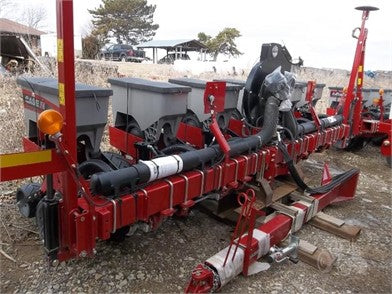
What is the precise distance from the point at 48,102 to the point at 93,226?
780 mm

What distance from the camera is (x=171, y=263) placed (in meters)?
2.71

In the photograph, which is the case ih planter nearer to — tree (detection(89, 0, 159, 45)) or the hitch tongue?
the hitch tongue

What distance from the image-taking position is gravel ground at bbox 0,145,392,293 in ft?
7.91

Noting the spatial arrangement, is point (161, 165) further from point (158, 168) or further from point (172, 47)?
point (172, 47)

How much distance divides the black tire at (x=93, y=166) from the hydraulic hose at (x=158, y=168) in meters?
0.30

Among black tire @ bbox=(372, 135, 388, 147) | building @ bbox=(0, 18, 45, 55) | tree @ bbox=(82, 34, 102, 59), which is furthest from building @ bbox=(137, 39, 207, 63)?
black tire @ bbox=(372, 135, 388, 147)

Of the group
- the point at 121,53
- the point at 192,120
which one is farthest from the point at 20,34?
the point at 121,53

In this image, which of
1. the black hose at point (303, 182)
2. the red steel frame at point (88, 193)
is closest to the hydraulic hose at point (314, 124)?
the black hose at point (303, 182)

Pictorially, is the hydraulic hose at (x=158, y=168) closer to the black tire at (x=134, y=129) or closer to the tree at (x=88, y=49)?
the black tire at (x=134, y=129)

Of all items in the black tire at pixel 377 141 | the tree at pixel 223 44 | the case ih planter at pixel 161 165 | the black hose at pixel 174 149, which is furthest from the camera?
the tree at pixel 223 44

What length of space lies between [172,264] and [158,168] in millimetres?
872

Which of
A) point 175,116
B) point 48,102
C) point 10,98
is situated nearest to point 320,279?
point 175,116

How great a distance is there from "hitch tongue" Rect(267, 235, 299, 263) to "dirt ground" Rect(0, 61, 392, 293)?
0.12 metres

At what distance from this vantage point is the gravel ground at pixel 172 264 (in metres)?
2.41
